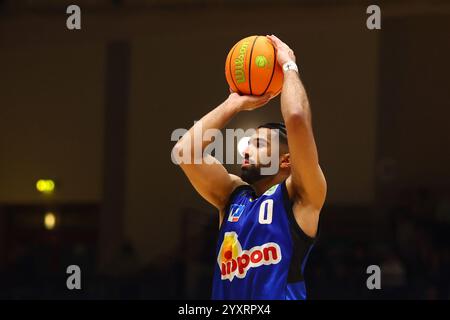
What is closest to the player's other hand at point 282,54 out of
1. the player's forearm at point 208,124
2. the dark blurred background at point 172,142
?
the player's forearm at point 208,124

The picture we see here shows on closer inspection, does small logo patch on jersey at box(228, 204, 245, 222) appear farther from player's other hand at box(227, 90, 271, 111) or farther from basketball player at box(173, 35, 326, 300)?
player's other hand at box(227, 90, 271, 111)

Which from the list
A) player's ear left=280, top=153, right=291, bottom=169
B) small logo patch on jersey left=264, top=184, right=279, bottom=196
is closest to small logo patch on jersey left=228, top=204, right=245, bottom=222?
small logo patch on jersey left=264, top=184, right=279, bottom=196

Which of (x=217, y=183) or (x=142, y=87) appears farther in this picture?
(x=142, y=87)

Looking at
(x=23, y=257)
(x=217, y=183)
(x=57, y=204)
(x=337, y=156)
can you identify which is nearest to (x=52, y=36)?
(x=57, y=204)

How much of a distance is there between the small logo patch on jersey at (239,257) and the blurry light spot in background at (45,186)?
623 cm

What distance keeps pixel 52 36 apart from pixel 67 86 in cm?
62

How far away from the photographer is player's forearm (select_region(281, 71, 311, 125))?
10.6ft

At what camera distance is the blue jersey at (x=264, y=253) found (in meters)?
3.30

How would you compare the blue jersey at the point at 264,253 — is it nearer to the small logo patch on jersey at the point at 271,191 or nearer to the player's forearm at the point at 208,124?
the small logo patch on jersey at the point at 271,191

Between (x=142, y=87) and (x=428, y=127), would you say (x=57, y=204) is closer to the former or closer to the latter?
(x=142, y=87)

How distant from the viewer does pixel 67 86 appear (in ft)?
30.8

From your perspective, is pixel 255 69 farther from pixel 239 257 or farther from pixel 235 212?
pixel 239 257

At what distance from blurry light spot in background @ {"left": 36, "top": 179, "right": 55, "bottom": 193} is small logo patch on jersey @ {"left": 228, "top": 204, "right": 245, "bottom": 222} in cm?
618

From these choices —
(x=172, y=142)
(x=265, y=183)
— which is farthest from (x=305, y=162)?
(x=172, y=142)
